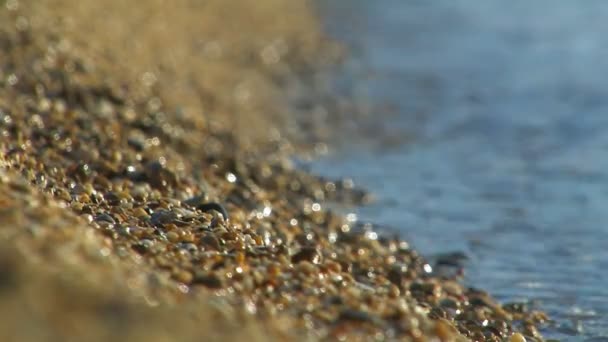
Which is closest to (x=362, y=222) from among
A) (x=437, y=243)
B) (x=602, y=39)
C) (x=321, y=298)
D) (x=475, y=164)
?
(x=437, y=243)

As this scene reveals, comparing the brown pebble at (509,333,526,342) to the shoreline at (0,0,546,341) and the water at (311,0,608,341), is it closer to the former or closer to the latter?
the shoreline at (0,0,546,341)

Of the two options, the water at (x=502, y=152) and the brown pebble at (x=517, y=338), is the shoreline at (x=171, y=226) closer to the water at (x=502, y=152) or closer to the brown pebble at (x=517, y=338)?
the brown pebble at (x=517, y=338)

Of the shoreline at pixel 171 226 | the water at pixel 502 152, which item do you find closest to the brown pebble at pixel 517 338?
the shoreline at pixel 171 226

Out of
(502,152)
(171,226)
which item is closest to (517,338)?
(171,226)

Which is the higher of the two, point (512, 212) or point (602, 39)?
point (602, 39)

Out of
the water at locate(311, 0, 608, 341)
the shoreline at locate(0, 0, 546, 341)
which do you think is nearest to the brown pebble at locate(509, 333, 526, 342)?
the shoreline at locate(0, 0, 546, 341)

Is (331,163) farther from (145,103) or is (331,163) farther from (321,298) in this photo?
(321,298)
